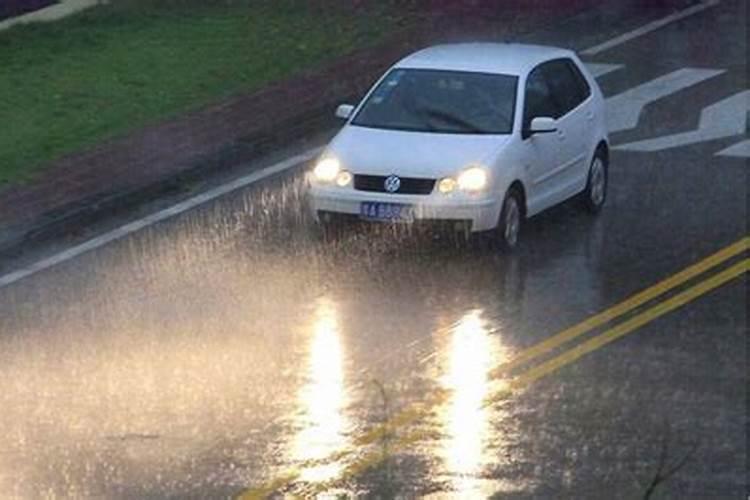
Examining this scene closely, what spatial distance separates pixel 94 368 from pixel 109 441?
1.88m

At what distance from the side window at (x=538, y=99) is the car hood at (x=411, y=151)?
0.61m

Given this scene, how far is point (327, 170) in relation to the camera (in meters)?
19.0

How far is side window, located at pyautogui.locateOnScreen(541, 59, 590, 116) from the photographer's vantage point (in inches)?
801

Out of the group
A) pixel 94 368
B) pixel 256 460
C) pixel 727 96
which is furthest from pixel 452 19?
pixel 256 460

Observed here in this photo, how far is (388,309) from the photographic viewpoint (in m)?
17.0

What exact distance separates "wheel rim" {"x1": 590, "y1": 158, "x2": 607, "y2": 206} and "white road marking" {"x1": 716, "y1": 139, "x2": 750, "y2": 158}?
2.61m

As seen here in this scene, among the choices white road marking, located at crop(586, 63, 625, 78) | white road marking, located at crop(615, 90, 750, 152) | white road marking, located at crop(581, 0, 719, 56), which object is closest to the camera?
white road marking, located at crop(615, 90, 750, 152)

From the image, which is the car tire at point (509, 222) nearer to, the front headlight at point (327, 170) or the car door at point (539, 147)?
the car door at point (539, 147)

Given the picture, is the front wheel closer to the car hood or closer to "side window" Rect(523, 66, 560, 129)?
the car hood

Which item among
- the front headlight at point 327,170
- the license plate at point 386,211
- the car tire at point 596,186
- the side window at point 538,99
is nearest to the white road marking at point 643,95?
the car tire at point 596,186

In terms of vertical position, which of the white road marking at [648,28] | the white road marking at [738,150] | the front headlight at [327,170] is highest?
the front headlight at [327,170]

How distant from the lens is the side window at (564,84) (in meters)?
20.3

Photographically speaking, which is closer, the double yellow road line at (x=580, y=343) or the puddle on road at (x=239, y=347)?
the double yellow road line at (x=580, y=343)

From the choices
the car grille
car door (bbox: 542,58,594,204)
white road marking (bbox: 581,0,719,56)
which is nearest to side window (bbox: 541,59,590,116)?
car door (bbox: 542,58,594,204)
